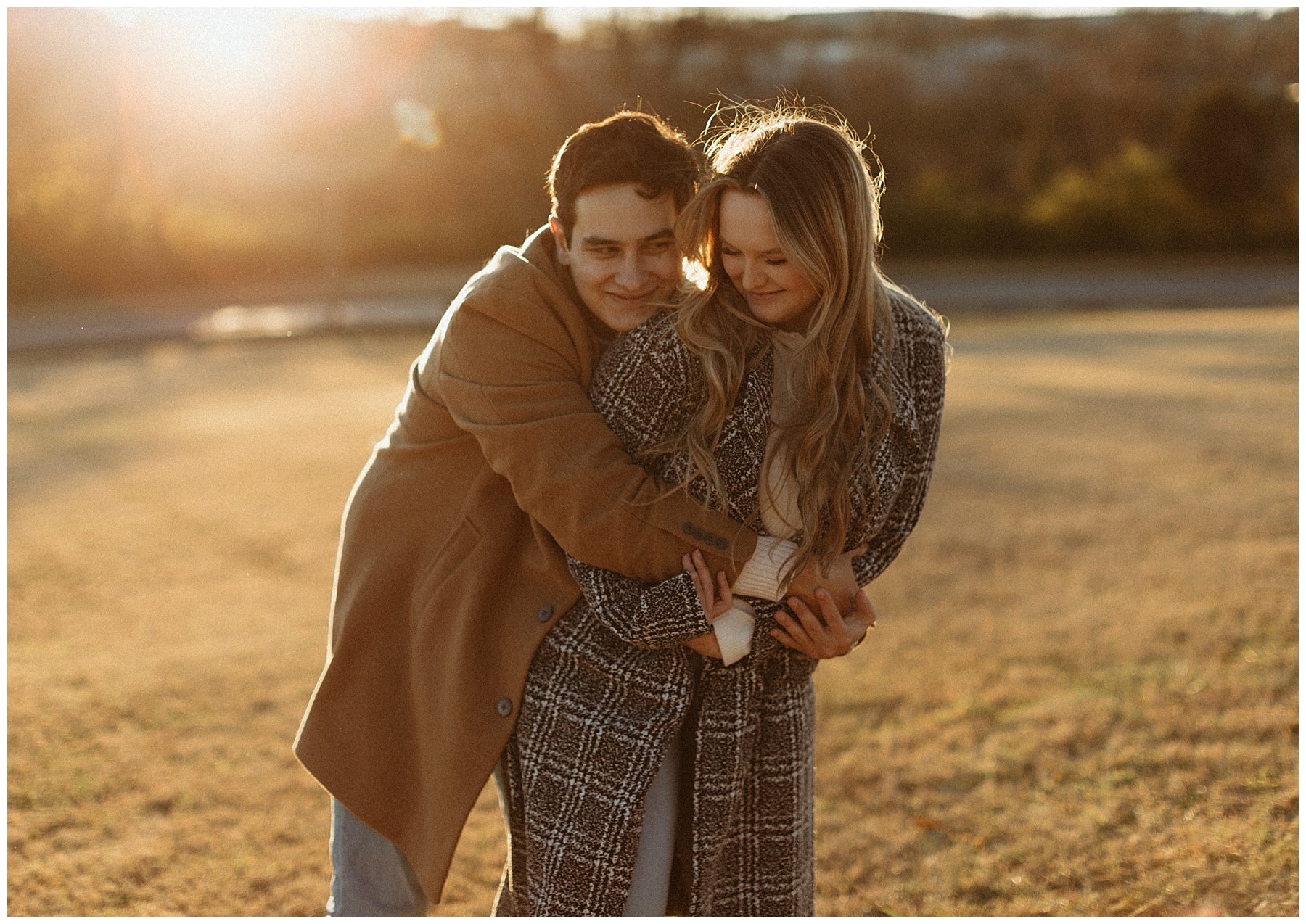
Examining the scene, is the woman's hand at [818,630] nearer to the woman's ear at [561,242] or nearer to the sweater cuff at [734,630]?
the sweater cuff at [734,630]

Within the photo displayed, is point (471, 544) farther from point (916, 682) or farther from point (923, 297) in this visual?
point (923, 297)

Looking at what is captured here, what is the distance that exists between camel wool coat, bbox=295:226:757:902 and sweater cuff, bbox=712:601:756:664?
71 mm

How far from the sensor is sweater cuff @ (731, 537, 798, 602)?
1.97 meters

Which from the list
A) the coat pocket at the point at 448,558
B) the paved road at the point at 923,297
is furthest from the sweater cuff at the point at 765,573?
the paved road at the point at 923,297

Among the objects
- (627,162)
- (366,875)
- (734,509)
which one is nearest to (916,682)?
(366,875)

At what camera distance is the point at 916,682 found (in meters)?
4.53

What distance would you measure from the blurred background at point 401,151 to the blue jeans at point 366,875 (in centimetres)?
1645

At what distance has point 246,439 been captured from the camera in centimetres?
892

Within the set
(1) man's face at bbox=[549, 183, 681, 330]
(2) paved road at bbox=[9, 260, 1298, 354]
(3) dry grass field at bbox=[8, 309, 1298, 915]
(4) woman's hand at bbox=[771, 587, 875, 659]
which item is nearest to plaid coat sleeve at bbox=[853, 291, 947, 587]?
(4) woman's hand at bbox=[771, 587, 875, 659]

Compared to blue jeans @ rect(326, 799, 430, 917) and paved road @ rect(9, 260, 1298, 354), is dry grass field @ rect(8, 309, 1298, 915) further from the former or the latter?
paved road @ rect(9, 260, 1298, 354)

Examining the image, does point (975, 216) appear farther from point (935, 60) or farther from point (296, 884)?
point (296, 884)

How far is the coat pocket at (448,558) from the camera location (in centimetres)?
215

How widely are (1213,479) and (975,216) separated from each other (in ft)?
57.1

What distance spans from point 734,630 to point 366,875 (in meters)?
1.01
